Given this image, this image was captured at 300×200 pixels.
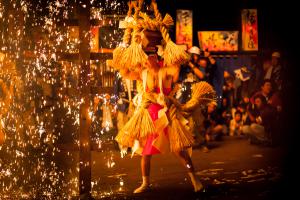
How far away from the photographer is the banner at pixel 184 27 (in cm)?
1497

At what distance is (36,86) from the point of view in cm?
1099

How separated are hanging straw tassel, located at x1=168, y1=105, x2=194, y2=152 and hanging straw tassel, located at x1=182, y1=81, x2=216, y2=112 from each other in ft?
0.73

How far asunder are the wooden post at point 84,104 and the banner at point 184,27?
879 cm

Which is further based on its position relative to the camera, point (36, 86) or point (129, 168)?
point (36, 86)

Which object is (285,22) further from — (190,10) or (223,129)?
(223,129)

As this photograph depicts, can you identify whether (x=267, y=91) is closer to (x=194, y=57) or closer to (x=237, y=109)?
(x=237, y=109)

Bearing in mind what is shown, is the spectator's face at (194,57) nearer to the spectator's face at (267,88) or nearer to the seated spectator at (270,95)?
the seated spectator at (270,95)

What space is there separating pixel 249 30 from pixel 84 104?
9.83 metres

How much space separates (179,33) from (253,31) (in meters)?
2.31

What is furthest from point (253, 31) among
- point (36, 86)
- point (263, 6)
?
point (36, 86)

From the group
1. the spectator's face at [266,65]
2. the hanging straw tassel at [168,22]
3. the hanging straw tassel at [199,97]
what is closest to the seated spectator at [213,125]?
the spectator's face at [266,65]

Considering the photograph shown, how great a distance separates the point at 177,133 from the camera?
253 inches

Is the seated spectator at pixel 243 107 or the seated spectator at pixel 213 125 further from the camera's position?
the seated spectator at pixel 243 107

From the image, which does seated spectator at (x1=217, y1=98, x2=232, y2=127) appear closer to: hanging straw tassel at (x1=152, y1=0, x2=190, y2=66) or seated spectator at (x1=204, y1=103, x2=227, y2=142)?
seated spectator at (x1=204, y1=103, x2=227, y2=142)
